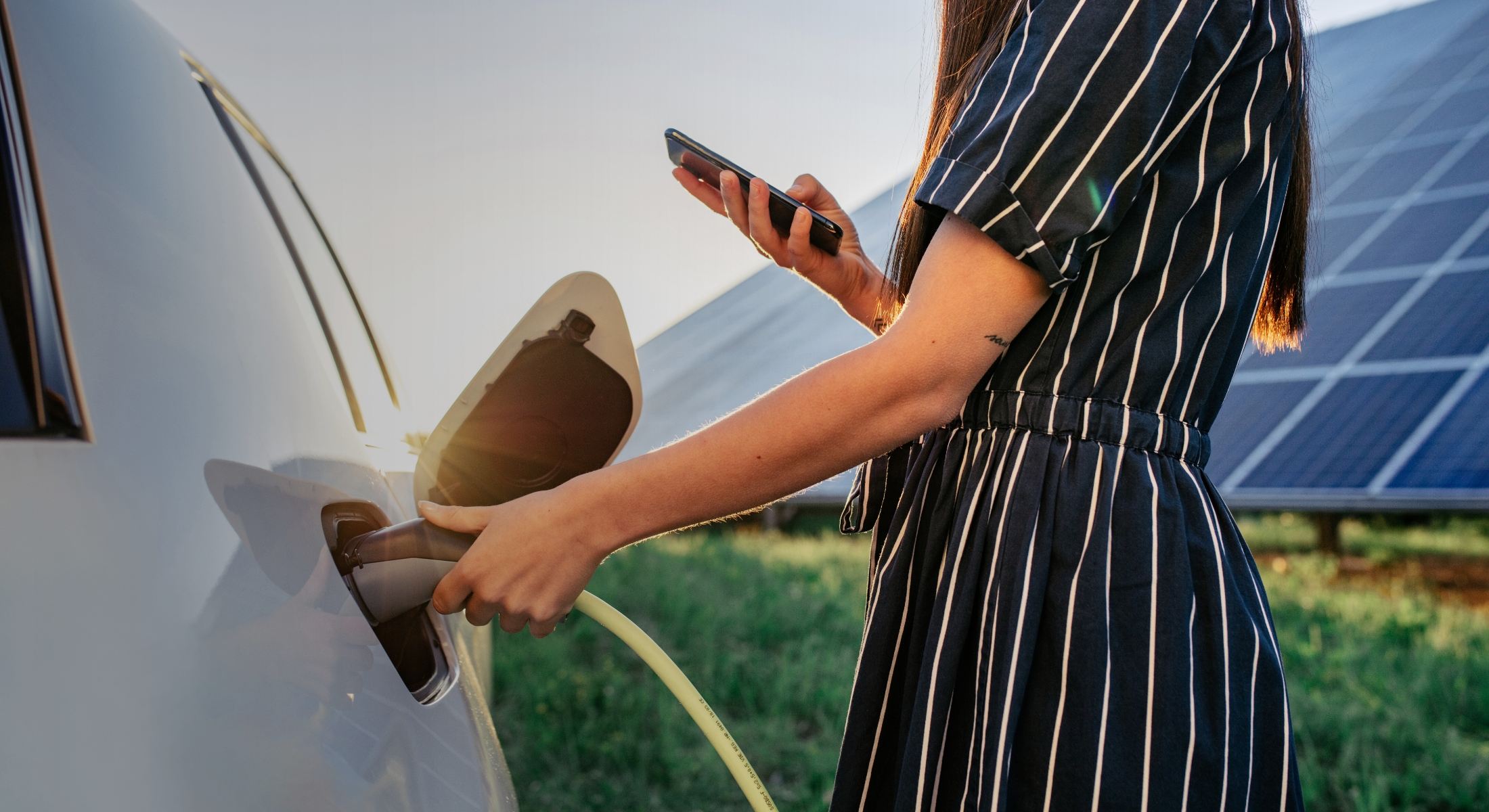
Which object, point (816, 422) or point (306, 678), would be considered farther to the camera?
point (816, 422)

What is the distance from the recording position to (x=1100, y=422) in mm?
780

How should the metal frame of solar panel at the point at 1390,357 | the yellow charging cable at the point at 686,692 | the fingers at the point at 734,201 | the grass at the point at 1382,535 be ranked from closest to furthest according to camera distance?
the yellow charging cable at the point at 686,692 → the fingers at the point at 734,201 → the metal frame of solar panel at the point at 1390,357 → the grass at the point at 1382,535

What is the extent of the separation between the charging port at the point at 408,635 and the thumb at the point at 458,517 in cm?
6

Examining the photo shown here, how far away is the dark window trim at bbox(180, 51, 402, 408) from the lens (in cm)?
118

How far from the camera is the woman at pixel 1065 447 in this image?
712 millimetres

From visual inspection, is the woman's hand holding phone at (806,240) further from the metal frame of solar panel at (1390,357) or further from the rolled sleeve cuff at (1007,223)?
the metal frame of solar panel at (1390,357)

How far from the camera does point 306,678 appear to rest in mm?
595

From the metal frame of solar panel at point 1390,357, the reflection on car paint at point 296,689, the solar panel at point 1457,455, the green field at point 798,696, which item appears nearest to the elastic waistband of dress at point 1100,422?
the reflection on car paint at point 296,689

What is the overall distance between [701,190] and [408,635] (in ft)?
2.41

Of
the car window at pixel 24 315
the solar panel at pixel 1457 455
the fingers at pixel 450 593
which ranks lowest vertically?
the fingers at pixel 450 593

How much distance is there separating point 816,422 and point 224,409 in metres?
0.46

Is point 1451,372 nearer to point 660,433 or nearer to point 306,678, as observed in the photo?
point 660,433

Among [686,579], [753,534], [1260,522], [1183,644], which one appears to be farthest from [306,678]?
[1260,522]

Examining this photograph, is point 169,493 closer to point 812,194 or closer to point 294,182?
point 812,194
